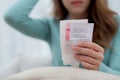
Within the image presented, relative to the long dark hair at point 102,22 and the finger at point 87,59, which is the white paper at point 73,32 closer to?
the finger at point 87,59

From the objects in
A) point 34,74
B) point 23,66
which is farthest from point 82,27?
point 23,66

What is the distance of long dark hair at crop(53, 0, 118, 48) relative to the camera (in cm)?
100

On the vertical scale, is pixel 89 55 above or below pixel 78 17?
below

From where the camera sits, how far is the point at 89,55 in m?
0.74

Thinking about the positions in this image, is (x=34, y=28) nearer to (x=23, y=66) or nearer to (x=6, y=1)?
(x=23, y=66)

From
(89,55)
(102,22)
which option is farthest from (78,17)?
(89,55)

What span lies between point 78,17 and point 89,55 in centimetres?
35

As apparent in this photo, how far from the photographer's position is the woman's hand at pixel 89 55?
0.73m

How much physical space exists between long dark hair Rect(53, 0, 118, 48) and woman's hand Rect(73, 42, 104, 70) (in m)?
0.23

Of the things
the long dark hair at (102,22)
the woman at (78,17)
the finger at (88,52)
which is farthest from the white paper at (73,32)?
the long dark hair at (102,22)

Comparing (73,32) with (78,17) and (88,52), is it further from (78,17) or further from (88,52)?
(78,17)

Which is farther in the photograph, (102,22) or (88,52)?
(102,22)

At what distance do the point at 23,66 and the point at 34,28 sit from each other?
31cm

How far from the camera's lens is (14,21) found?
107cm
